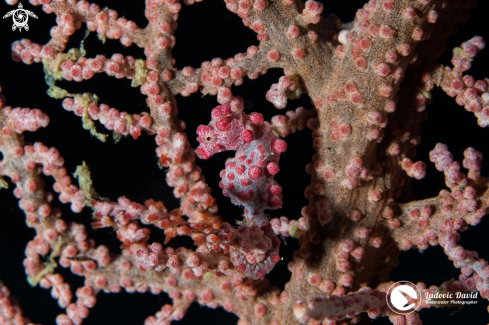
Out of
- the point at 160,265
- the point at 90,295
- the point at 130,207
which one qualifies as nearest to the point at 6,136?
the point at 130,207

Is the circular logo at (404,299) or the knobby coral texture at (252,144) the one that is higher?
the knobby coral texture at (252,144)

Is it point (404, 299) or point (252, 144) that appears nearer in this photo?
point (252, 144)

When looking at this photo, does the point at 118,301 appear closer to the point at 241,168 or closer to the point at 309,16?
the point at 241,168

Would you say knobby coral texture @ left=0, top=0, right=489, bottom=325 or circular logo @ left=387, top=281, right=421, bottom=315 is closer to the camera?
knobby coral texture @ left=0, top=0, right=489, bottom=325

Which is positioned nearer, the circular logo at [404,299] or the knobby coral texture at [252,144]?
the knobby coral texture at [252,144]
